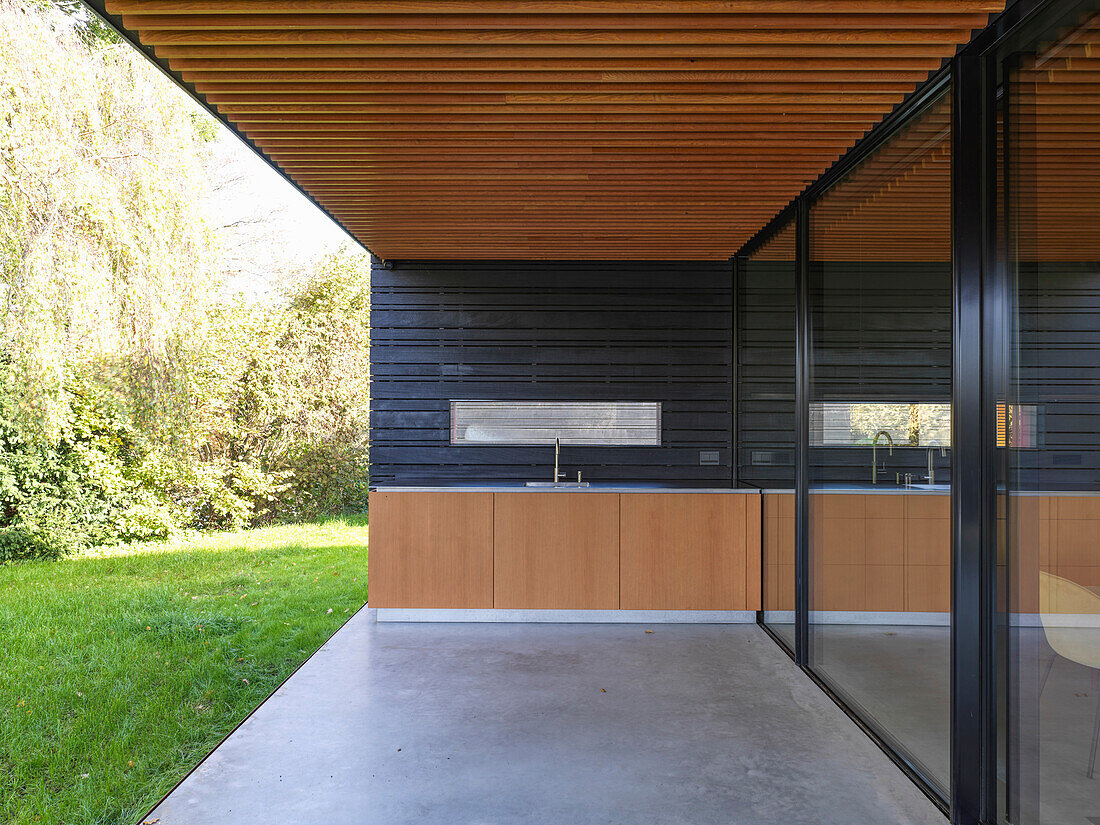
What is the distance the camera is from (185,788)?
297cm

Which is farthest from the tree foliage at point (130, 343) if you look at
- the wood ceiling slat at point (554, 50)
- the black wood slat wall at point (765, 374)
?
the black wood slat wall at point (765, 374)

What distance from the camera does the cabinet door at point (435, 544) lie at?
5.46 m

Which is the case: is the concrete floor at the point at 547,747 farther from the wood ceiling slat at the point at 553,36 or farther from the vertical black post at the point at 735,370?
the wood ceiling slat at the point at 553,36

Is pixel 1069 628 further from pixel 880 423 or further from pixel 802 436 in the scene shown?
pixel 802 436

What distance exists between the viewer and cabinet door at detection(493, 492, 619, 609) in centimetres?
547

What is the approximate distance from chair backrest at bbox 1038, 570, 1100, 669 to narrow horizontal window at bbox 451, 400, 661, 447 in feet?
13.1

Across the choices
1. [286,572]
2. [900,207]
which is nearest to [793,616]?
[900,207]

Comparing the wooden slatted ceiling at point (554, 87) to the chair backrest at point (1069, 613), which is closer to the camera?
the chair backrest at point (1069, 613)

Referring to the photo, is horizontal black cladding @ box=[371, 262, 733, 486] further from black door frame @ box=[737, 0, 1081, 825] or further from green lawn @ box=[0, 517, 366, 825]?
black door frame @ box=[737, 0, 1081, 825]

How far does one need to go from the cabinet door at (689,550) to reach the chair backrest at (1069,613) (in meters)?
3.22

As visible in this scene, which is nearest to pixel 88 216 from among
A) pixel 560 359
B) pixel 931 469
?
pixel 560 359

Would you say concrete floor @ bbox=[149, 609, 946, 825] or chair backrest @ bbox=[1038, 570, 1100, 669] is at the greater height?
chair backrest @ bbox=[1038, 570, 1100, 669]

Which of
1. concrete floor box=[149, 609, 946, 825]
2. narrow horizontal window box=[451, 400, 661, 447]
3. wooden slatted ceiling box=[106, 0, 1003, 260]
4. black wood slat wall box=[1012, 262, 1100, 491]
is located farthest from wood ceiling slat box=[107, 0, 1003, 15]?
narrow horizontal window box=[451, 400, 661, 447]

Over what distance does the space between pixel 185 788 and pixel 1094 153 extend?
3460 mm
